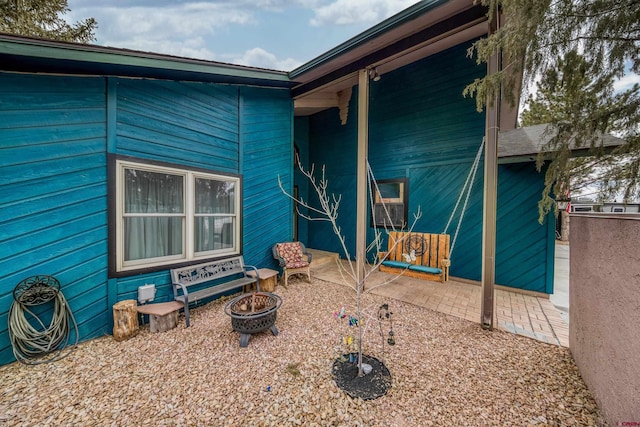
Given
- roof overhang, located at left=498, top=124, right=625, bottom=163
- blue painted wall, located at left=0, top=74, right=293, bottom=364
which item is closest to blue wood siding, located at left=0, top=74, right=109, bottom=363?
blue painted wall, located at left=0, top=74, right=293, bottom=364

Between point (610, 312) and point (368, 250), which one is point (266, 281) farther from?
point (610, 312)

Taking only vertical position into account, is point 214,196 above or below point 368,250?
above

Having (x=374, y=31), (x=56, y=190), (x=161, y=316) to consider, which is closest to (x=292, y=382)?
(x=161, y=316)

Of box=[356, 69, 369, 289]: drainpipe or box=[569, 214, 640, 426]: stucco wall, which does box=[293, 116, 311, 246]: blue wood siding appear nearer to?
box=[356, 69, 369, 289]: drainpipe

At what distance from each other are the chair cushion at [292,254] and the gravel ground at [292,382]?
6.10ft

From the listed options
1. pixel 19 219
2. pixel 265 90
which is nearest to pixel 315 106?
pixel 265 90

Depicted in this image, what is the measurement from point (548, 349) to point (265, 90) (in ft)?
19.7

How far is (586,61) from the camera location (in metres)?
2.04

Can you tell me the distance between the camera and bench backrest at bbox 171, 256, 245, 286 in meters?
3.57

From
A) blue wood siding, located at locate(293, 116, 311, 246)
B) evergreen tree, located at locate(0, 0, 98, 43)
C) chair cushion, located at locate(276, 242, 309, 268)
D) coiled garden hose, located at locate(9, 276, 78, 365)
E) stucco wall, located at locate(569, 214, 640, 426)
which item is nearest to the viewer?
stucco wall, located at locate(569, 214, 640, 426)

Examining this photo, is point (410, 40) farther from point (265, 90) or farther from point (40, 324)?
point (40, 324)

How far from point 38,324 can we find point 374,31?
565cm

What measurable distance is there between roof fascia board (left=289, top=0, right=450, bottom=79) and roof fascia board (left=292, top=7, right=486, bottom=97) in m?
0.30

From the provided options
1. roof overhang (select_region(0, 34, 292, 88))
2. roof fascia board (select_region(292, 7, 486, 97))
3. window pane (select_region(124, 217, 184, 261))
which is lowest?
window pane (select_region(124, 217, 184, 261))
